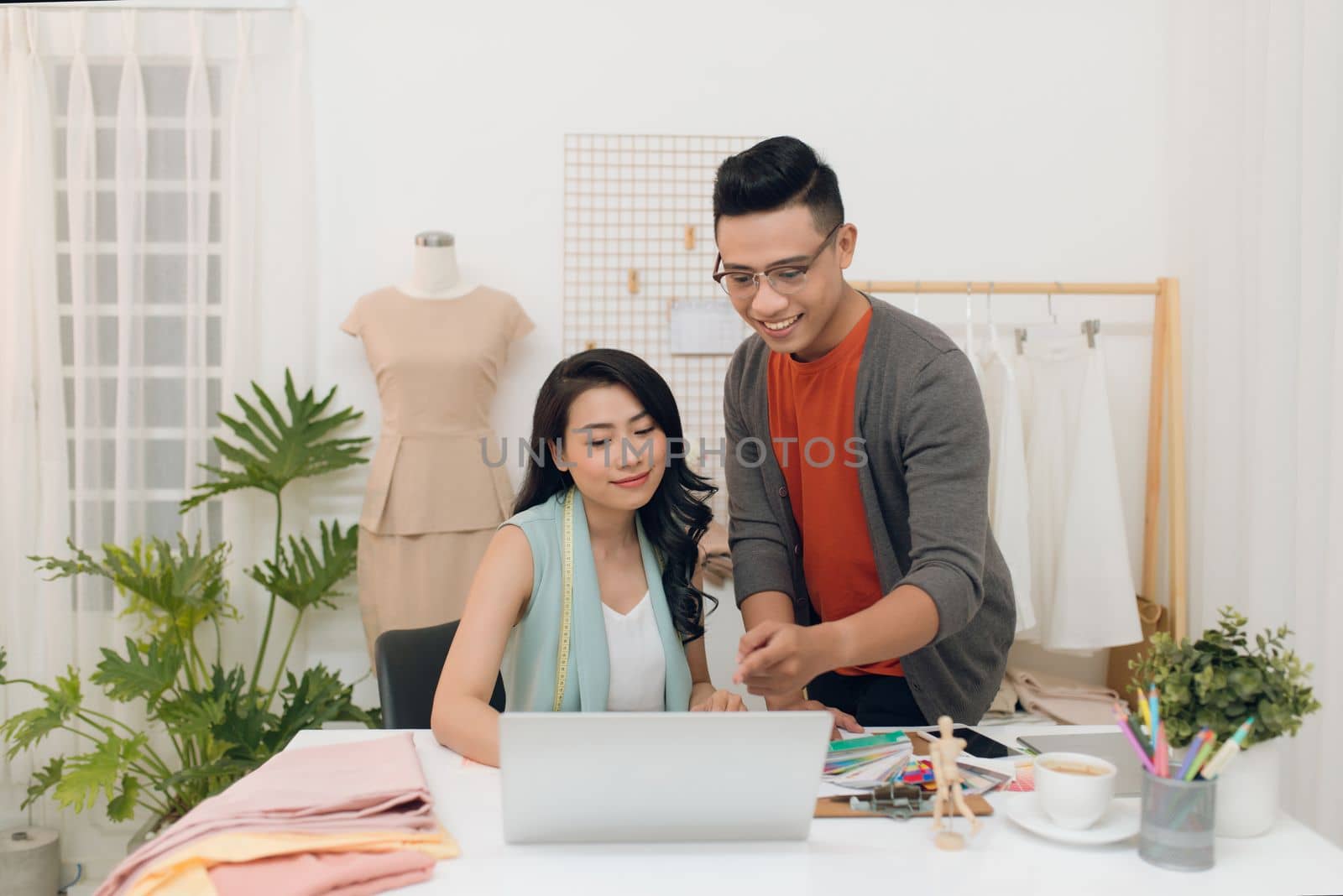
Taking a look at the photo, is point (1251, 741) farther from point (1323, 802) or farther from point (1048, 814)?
point (1323, 802)

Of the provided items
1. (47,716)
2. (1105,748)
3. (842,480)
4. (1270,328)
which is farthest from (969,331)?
(47,716)

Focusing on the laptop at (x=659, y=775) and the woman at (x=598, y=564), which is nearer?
the laptop at (x=659, y=775)

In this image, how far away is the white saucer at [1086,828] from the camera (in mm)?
1106

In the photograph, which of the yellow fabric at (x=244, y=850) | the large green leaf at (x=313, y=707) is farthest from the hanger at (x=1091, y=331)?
the yellow fabric at (x=244, y=850)

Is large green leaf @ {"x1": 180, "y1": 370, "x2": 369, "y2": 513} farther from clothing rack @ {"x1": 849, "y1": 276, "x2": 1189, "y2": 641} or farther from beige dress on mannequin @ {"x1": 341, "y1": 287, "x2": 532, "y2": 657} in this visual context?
clothing rack @ {"x1": 849, "y1": 276, "x2": 1189, "y2": 641}

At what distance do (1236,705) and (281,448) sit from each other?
94.5 inches

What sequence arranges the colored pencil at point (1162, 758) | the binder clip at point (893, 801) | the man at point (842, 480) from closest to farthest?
the colored pencil at point (1162, 758) → the binder clip at point (893, 801) → the man at point (842, 480)

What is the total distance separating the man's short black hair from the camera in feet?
5.02

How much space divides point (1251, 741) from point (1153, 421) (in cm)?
200

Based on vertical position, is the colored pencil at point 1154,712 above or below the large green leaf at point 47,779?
above

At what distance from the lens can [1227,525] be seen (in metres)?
2.74

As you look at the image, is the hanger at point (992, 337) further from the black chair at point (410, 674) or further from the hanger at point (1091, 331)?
the black chair at point (410, 674)

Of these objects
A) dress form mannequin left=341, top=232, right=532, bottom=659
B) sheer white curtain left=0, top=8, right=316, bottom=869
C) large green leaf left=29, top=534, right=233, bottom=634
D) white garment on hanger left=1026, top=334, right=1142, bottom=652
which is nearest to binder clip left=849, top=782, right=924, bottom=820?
white garment on hanger left=1026, top=334, right=1142, bottom=652

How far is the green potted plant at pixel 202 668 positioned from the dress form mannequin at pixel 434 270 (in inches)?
14.2
